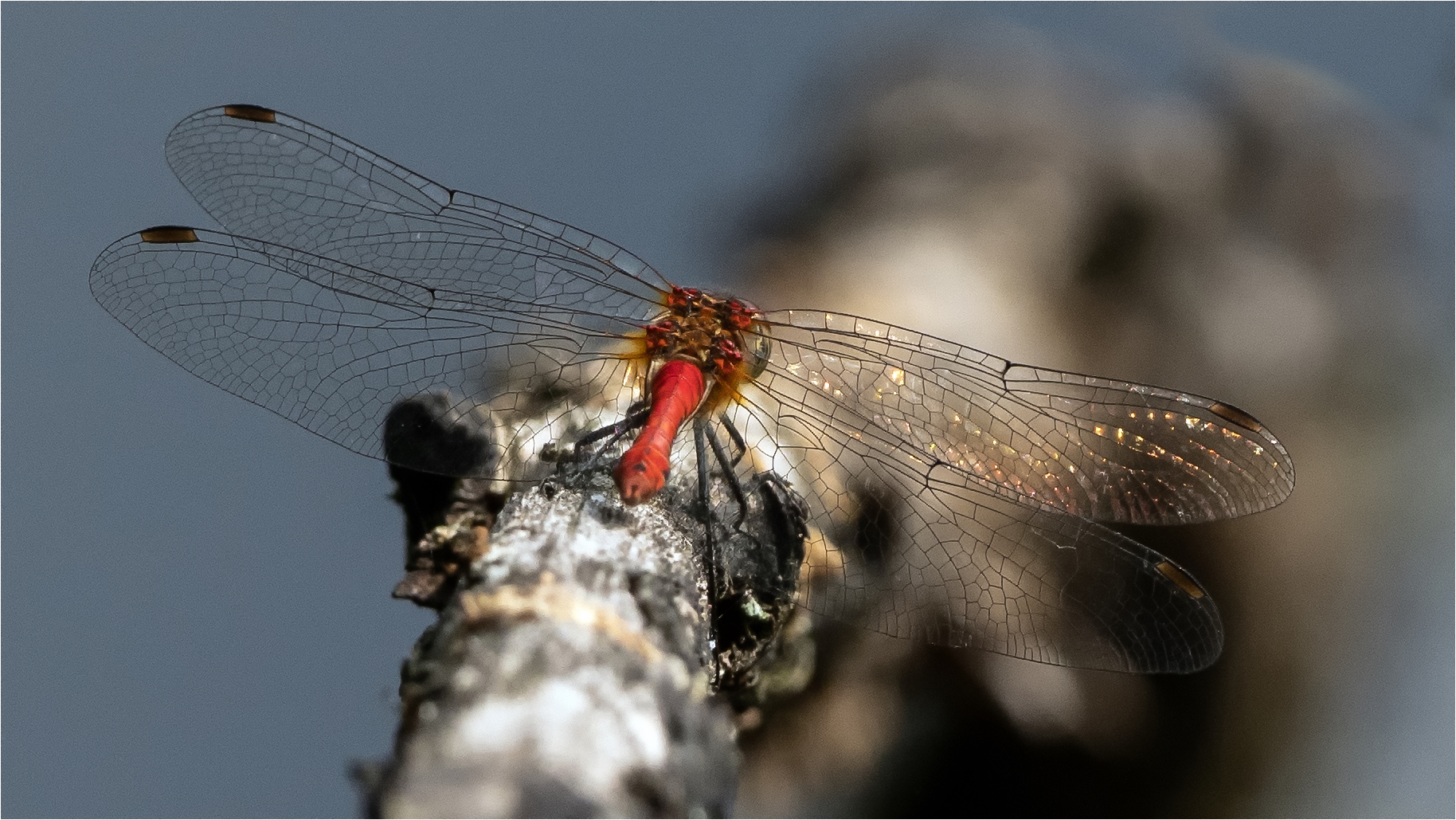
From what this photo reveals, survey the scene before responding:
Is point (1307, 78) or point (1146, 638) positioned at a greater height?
point (1307, 78)

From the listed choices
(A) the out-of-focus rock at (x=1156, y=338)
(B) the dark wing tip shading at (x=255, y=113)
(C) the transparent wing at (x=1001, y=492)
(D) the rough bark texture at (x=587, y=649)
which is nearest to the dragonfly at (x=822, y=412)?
(C) the transparent wing at (x=1001, y=492)

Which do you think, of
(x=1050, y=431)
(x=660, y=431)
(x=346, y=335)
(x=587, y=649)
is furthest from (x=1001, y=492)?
(x=346, y=335)

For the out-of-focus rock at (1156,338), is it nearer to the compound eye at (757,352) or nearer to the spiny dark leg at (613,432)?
the compound eye at (757,352)

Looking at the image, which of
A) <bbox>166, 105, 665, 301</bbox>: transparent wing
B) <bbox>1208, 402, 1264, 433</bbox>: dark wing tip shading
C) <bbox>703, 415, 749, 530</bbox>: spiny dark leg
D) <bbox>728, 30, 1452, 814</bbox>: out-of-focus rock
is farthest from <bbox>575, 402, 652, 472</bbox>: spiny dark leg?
<bbox>1208, 402, 1264, 433</bbox>: dark wing tip shading

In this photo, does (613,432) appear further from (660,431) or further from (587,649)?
(587,649)

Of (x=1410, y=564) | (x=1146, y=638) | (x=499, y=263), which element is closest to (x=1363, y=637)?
(x=1410, y=564)

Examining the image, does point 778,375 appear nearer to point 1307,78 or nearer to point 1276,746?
point 1276,746

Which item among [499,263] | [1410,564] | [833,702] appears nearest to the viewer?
[499,263]

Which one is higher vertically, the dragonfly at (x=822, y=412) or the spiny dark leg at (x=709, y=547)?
the dragonfly at (x=822, y=412)
